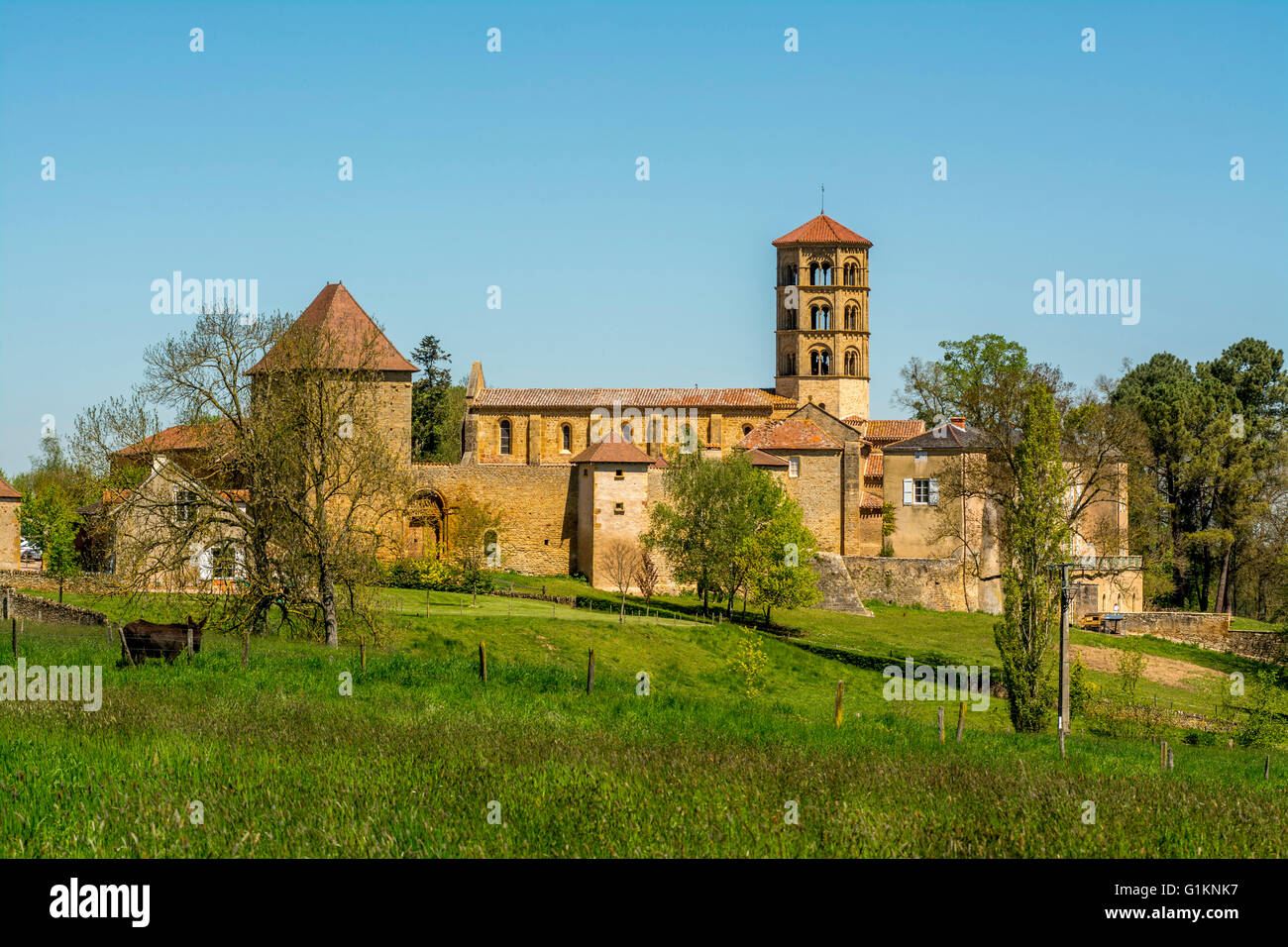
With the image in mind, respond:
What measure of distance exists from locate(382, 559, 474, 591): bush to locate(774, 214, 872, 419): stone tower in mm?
Result: 32775

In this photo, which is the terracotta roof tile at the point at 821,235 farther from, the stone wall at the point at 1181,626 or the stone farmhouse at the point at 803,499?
the stone wall at the point at 1181,626

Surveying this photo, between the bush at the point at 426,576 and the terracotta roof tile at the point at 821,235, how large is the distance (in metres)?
35.7

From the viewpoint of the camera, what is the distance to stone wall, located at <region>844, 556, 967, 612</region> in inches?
1993

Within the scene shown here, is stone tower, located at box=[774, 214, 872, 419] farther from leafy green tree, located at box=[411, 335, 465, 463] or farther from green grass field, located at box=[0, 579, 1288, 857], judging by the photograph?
green grass field, located at box=[0, 579, 1288, 857]

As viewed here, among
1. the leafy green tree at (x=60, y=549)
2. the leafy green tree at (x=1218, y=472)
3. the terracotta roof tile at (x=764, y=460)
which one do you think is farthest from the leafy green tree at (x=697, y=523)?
the leafy green tree at (x=60, y=549)

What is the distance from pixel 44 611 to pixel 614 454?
88.3ft

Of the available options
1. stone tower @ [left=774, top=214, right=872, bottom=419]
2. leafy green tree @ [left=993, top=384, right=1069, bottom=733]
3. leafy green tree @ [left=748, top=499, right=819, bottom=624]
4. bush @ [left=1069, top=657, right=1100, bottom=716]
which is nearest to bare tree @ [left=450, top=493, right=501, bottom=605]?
leafy green tree @ [left=748, top=499, right=819, bottom=624]

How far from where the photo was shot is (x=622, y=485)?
50781 millimetres

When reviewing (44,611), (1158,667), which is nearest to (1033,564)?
(1158,667)

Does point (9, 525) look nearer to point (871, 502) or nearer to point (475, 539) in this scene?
point (475, 539)
